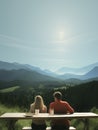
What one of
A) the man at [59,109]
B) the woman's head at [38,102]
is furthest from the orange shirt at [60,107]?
the woman's head at [38,102]

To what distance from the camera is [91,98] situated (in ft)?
58.1

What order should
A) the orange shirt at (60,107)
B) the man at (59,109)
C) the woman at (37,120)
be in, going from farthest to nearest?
the woman at (37,120), the orange shirt at (60,107), the man at (59,109)

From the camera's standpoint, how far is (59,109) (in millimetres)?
8406

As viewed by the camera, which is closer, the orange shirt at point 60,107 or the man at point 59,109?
the man at point 59,109

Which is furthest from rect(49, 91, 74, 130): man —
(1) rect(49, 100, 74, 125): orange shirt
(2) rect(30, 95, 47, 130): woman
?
(2) rect(30, 95, 47, 130): woman

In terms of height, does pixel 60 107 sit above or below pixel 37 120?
above

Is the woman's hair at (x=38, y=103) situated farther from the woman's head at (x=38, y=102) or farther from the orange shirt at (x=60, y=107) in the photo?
the orange shirt at (x=60, y=107)

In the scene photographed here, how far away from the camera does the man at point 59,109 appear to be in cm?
815

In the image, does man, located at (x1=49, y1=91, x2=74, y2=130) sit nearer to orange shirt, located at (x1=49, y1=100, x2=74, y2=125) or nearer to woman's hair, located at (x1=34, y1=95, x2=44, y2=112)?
orange shirt, located at (x1=49, y1=100, x2=74, y2=125)

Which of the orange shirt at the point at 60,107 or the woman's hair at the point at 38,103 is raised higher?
the woman's hair at the point at 38,103

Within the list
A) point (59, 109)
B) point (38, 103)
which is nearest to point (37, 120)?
point (38, 103)

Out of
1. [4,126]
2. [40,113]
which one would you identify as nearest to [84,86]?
[4,126]

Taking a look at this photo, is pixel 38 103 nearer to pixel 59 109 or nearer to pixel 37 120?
pixel 37 120

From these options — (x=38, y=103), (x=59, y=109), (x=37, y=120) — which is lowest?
(x=37, y=120)
